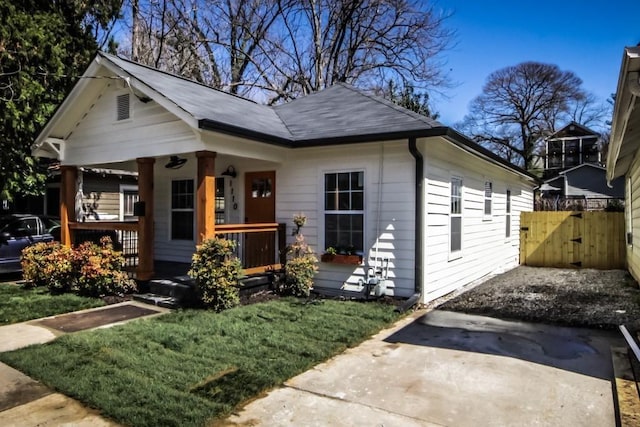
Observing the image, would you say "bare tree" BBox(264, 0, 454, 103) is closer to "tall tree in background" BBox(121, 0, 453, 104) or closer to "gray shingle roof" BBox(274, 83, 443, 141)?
"tall tree in background" BBox(121, 0, 453, 104)

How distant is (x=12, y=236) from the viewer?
9.59 meters

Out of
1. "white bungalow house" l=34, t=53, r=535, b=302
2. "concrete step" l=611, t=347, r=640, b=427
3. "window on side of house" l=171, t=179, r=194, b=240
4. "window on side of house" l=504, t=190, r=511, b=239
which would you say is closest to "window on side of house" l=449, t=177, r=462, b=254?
"white bungalow house" l=34, t=53, r=535, b=302

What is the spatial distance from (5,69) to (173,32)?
10.3 meters

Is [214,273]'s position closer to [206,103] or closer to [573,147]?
[206,103]

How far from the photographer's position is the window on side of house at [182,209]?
9.98 meters

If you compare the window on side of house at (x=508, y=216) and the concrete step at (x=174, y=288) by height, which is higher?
the window on side of house at (x=508, y=216)

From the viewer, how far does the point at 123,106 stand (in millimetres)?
7898

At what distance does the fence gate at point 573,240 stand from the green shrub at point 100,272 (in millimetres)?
11470

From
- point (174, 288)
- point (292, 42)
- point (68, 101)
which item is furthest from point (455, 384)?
point (292, 42)

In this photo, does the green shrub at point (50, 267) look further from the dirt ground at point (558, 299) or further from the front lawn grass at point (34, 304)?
the dirt ground at point (558, 299)

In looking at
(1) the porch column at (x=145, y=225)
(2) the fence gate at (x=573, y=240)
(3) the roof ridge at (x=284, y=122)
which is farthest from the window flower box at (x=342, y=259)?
(2) the fence gate at (x=573, y=240)

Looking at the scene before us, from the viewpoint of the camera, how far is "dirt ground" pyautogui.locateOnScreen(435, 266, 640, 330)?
6355mm

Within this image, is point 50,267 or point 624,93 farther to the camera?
point 50,267

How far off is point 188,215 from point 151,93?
3.82 m
